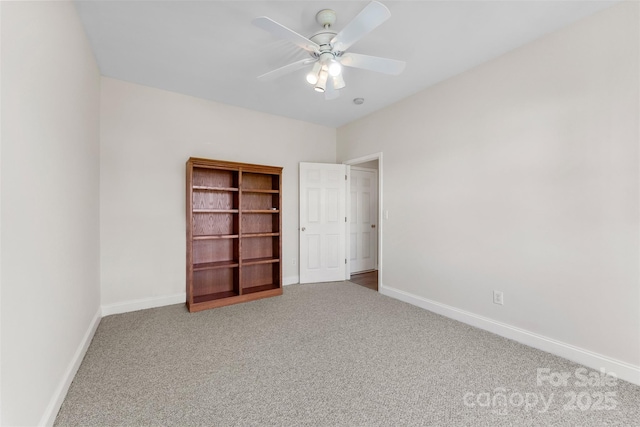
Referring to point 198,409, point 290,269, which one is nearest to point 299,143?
point 290,269

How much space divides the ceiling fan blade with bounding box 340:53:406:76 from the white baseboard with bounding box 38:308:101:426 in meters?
2.90

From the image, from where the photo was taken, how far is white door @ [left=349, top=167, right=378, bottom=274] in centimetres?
515

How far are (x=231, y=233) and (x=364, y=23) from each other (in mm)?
2947

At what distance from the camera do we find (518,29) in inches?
86.1

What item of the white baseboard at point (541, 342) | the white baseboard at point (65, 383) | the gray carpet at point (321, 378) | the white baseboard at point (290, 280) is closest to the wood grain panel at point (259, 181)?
the white baseboard at point (290, 280)

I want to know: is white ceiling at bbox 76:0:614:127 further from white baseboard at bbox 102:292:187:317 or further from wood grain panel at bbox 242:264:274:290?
white baseboard at bbox 102:292:187:317

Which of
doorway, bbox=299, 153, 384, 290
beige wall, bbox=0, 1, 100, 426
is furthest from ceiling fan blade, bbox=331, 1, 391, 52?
doorway, bbox=299, 153, 384, 290

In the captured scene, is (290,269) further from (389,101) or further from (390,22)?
(390,22)


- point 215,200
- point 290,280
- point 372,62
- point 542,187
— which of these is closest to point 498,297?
point 542,187

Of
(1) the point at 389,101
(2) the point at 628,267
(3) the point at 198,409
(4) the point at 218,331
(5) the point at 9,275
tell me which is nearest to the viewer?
(5) the point at 9,275

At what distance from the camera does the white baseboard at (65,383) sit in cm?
140

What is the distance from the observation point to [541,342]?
2.28 metres

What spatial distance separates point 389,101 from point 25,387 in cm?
406

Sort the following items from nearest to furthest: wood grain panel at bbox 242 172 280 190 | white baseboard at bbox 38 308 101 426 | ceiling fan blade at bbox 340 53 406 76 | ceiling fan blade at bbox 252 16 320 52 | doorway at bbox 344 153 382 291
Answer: white baseboard at bbox 38 308 101 426, ceiling fan blade at bbox 252 16 320 52, ceiling fan blade at bbox 340 53 406 76, wood grain panel at bbox 242 172 280 190, doorway at bbox 344 153 382 291
